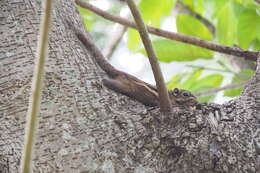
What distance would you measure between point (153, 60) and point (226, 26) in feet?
2.13

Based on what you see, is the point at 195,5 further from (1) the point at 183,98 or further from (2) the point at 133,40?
(1) the point at 183,98

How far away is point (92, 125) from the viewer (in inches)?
26.1

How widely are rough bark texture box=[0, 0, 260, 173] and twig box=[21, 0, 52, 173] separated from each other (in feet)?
0.56

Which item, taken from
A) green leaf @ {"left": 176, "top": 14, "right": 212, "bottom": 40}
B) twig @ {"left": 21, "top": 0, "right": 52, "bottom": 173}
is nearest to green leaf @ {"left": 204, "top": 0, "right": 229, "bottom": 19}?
green leaf @ {"left": 176, "top": 14, "right": 212, "bottom": 40}

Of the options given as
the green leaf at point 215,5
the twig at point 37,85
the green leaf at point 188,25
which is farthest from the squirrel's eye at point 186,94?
the green leaf at point 215,5

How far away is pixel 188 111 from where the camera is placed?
71 cm

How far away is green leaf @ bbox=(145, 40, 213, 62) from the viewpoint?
117 centimetres

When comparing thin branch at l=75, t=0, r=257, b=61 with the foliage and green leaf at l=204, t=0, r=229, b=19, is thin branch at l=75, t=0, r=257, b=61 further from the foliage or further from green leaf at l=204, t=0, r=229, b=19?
green leaf at l=204, t=0, r=229, b=19

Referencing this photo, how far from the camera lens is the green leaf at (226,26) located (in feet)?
4.02

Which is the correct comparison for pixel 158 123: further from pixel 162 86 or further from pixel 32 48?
pixel 32 48

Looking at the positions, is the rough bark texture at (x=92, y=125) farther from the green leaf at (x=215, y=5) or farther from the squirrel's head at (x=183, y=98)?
the green leaf at (x=215, y=5)

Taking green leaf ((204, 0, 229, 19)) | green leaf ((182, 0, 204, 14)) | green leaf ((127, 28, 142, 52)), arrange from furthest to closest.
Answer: green leaf ((182, 0, 204, 14)), green leaf ((127, 28, 142, 52)), green leaf ((204, 0, 229, 19))

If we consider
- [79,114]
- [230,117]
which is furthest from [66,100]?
[230,117]

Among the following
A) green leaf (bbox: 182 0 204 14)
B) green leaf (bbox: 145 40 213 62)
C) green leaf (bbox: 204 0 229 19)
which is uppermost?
green leaf (bbox: 182 0 204 14)
